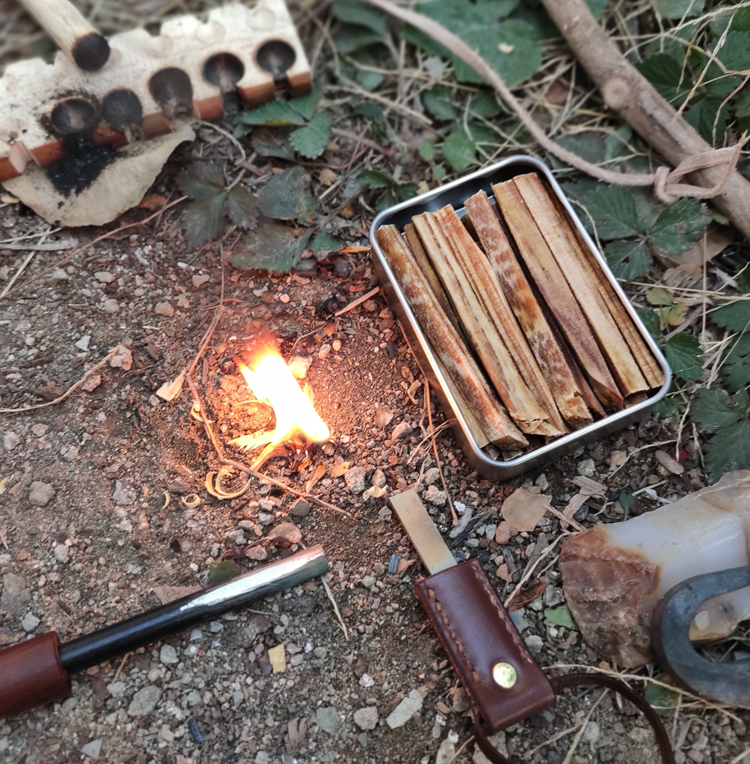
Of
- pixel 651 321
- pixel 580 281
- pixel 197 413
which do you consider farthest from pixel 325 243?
pixel 651 321

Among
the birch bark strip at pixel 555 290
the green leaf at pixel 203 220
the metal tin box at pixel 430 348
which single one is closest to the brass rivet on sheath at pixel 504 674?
the metal tin box at pixel 430 348

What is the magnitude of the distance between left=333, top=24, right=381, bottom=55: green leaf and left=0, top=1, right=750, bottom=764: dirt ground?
564mm

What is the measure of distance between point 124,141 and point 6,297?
0.52 m

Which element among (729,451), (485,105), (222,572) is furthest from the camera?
(485,105)

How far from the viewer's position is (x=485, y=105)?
1967mm

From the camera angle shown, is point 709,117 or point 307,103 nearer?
point 709,117

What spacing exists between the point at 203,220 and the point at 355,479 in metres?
0.80

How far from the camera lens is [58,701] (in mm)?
1431

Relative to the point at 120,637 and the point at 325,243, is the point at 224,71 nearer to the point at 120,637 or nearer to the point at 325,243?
the point at 325,243

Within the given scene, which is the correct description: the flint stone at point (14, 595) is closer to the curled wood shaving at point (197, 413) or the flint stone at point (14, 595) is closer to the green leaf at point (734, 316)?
the curled wood shaving at point (197, 413)

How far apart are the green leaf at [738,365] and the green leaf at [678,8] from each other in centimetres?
91

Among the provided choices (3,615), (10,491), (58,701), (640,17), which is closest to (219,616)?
(58,701)

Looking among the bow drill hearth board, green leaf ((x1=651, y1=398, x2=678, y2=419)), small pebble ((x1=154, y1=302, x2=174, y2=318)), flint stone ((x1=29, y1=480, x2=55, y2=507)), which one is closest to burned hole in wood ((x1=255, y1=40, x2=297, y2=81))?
the bow drill hearth board

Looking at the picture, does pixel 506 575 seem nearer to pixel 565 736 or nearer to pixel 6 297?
pixel 565 736
